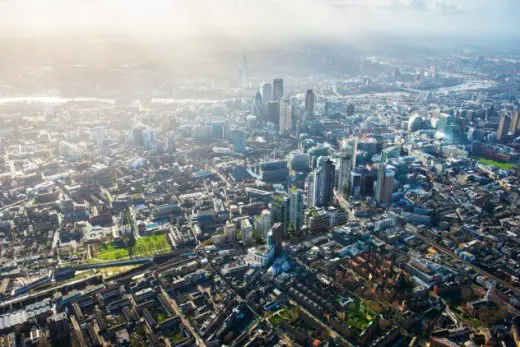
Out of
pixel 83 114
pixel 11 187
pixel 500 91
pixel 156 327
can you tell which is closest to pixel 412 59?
pixel 500 91

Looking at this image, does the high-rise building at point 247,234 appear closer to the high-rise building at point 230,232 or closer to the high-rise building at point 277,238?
the high-rise building at point 230,232

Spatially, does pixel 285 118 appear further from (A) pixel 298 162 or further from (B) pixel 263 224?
(B) pixel 263 224

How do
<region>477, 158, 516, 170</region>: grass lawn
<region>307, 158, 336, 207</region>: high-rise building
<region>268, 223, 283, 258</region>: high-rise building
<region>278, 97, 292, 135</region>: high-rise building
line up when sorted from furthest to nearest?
<region>278, 97, 292, 135</region>: high-rise building, <region>477, 158, 516, 170</region>: grass lawn, <region>307, 158, 336, 207</region>: high-rise building, <region>268, 223, 283, 258</region>: high-rise building

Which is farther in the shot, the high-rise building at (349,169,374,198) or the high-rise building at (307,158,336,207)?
the high-rise building at (349,169,374,198)

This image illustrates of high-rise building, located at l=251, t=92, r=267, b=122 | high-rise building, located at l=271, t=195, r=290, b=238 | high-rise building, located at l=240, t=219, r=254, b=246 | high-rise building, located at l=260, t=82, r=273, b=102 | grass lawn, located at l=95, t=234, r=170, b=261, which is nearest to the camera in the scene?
grass lawn, located at l=95, t=234, r=170, b=261

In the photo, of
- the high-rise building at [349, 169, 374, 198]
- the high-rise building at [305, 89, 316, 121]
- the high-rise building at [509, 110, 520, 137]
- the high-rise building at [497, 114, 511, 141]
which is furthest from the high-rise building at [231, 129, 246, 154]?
the high-rise building at [509, 110, 520, 137]

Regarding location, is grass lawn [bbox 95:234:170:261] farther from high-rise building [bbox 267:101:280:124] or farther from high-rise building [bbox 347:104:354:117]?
high-rise building [bbox 347:104:354:117]

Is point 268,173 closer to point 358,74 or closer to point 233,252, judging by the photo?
point 233,252
